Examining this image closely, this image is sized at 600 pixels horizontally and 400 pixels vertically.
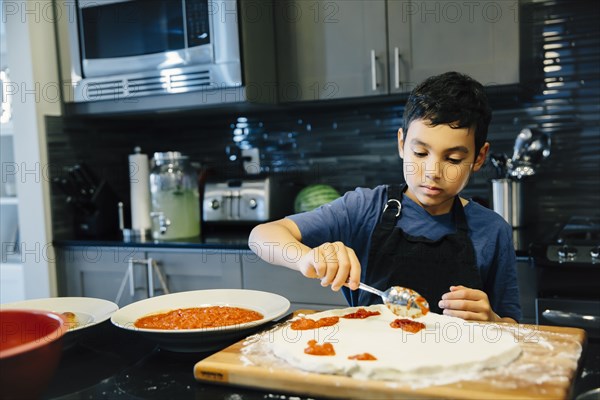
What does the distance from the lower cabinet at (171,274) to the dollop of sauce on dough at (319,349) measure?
125 centimetres

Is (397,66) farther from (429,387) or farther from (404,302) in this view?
(429,387)

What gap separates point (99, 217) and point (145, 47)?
727mm

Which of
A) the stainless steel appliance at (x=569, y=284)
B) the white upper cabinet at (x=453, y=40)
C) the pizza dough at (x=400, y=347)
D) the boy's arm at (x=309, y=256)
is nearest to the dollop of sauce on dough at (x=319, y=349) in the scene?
the pizza dough at (x=400, y=347)

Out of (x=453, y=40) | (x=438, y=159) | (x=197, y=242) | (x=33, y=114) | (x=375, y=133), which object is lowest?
(x=197, y=242)

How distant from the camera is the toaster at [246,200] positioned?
8.11ft

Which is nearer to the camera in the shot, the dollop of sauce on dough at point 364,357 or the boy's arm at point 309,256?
the dollop of sauce on dough at point 364,357

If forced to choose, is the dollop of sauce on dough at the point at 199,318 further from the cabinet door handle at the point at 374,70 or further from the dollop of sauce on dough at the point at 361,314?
the cabinet door handle at the point at 374,70

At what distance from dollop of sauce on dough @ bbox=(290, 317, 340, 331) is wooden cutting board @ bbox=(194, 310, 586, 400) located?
12 cm

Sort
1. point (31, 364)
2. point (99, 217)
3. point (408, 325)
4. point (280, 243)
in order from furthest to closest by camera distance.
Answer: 1. point (99, 217)
2. point (280, 243)
3. point (408, 325)
4. point (31, 364)

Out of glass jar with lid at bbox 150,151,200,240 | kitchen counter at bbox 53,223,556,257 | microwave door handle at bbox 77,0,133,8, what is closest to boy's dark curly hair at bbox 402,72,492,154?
kitchen counter at bbox 53,223,556,257

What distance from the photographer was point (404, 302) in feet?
3.36

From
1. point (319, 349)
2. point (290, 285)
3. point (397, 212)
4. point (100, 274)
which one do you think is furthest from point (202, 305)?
point (100, 274)

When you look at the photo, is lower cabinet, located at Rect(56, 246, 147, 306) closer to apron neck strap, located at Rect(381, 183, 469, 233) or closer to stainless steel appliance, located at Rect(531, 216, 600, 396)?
apron neck strap, located at Rect(381, 183, 469, 233)

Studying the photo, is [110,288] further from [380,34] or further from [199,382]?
[199,382]
